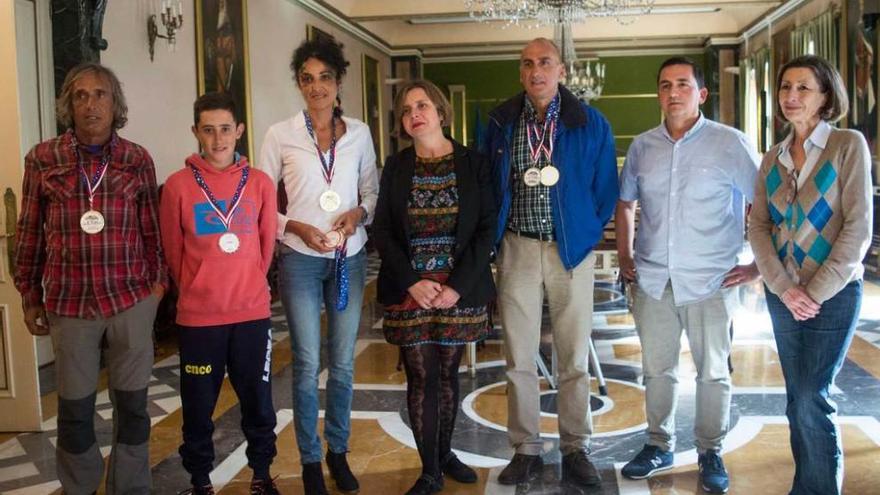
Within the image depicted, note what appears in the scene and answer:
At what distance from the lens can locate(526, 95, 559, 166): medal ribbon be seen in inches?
118

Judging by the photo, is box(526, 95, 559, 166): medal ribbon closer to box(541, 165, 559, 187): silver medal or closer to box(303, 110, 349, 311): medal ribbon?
box(541, 165, 559, 187): silver medal

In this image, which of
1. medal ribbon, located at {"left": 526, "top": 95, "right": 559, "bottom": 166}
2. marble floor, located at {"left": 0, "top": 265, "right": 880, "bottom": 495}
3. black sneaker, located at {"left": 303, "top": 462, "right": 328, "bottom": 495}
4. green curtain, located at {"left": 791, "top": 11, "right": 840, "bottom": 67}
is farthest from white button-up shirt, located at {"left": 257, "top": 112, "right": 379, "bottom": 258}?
green curtain, located at {"left": 791, "top": 11, "right": 840, "bottom": 67}

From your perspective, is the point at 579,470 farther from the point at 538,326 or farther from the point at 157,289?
the point at 157,289

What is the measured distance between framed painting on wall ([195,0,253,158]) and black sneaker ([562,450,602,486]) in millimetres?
4842

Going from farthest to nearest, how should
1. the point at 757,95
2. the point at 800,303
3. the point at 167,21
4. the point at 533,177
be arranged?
1. the point at 757,95
2. the point at 167,21
3. the point at 533,177
4. the point at 800,303

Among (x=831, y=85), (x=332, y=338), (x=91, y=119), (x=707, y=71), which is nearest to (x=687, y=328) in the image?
(x=831, y=85)

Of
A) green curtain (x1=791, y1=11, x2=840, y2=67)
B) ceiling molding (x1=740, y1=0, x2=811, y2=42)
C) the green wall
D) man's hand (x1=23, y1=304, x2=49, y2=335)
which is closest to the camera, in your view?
man's hand (x1=23, y1=304, x2=49, y2=335)

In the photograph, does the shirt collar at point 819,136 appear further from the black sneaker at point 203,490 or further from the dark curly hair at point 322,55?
the black sneaker at point 203,490

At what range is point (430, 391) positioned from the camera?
9.48 ft

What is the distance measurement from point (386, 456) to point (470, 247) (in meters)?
1.15

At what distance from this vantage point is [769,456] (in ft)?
11.0

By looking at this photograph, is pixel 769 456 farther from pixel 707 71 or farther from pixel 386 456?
pixel 707 71

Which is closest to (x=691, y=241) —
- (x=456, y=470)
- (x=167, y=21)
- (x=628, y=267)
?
(x=628, y=267)

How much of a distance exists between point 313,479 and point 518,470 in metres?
0.79
